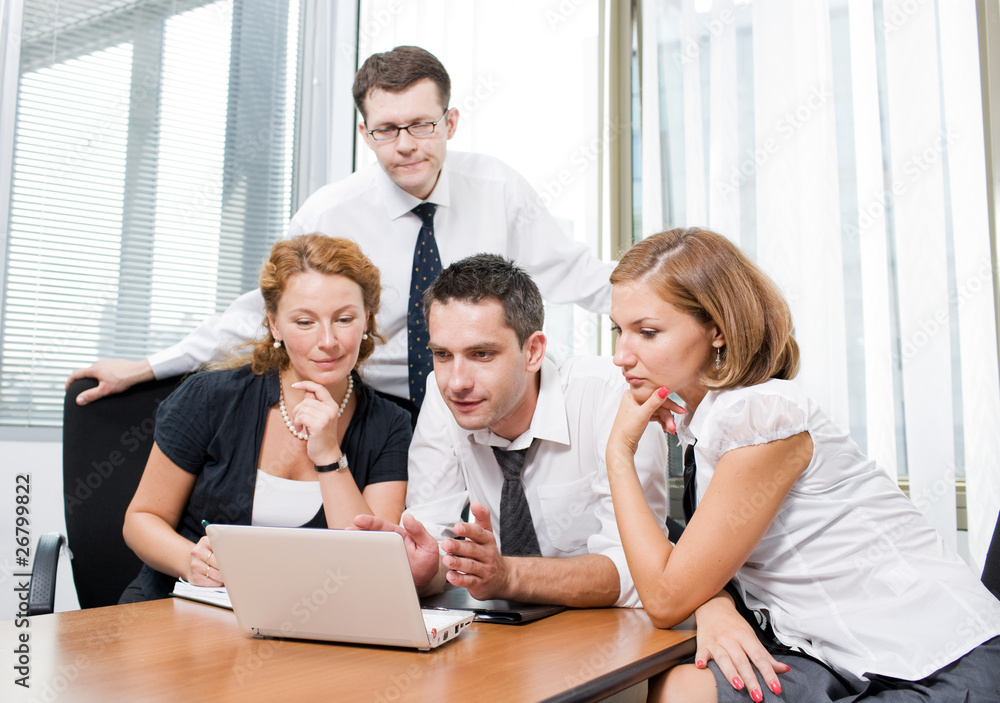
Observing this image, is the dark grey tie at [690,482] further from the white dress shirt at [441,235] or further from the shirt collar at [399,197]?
the shirt collar at [399,197]

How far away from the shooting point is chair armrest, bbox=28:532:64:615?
1558 millimetres

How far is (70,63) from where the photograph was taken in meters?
2.81

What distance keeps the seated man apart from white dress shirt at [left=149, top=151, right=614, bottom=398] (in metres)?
0.54

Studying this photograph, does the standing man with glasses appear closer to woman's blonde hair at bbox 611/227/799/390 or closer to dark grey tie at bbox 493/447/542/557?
dark grey tie at bbox 493/447/542/557

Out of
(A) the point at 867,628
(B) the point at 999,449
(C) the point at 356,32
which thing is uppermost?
(C) the point at 356,32

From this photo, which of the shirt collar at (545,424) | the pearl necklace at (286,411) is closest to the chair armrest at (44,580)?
the pearl necklace at (286,411)

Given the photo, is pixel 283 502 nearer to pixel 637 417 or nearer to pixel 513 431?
pixel 513 431

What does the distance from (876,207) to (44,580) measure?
238 centimetres

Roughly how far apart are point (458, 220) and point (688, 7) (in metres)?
1.21

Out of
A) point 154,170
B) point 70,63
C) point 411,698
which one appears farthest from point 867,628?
point 70,63

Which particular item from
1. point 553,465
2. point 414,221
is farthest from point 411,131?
point 553,465

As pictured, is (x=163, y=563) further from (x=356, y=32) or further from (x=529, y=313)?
(x=356, y=32)

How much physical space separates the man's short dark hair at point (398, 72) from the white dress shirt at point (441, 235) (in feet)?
0.83

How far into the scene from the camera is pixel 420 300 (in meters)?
2.26
